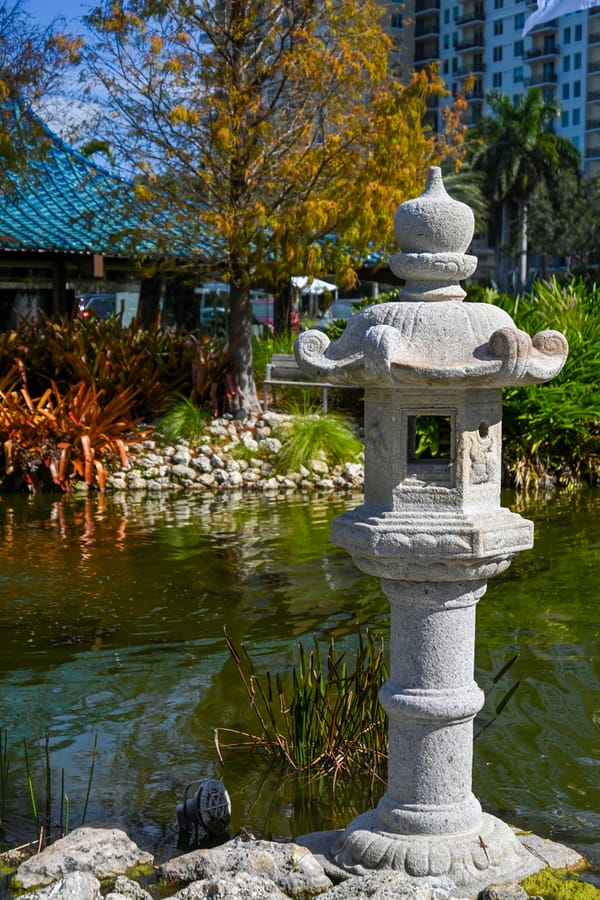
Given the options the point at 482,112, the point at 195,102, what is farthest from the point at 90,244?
the point at 482,112

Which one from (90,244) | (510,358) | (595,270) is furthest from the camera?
(595,270)

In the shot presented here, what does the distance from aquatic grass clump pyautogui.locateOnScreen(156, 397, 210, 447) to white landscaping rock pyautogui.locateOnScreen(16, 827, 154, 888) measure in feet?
36.6

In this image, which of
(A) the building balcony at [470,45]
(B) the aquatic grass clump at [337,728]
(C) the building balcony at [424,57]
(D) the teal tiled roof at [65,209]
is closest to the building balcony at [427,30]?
(C) the building balcony at [424,57]

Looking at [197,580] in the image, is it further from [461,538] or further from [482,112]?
[482,112]

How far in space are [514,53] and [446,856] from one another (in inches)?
3040

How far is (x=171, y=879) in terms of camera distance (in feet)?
13.7

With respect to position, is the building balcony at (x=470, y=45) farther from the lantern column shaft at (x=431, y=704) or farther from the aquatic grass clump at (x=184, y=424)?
the lantern column shaft at (x=431, y=704)

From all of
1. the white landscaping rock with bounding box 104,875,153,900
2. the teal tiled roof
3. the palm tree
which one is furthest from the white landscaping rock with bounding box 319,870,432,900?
the palm tree

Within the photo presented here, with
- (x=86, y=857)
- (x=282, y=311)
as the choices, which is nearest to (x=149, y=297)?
(x=282, y=311)

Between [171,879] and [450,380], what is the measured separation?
2.07 meters

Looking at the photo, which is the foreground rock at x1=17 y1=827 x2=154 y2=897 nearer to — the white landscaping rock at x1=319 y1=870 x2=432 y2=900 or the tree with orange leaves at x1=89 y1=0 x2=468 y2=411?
the white landscaping rock at x1=319 y1=870 x2=432 y2=900

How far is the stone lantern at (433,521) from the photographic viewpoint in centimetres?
412

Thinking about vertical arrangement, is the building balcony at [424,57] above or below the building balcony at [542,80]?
above

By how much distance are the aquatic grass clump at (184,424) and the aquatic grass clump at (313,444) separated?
114 centimetres
